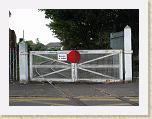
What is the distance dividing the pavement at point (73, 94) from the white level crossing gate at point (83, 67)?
1.68 feet

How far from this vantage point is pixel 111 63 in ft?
50.3

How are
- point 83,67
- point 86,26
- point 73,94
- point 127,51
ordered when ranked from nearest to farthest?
point 73,94, point 127,51, point 83,67, point 86,26

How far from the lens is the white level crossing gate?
49.7ft

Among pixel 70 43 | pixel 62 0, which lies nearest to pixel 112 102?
pixel 62 0

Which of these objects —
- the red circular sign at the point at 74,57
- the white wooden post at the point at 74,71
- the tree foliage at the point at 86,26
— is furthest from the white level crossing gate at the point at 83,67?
the tree foliage at the point at 86,26

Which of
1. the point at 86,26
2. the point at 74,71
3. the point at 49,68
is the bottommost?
the point at 74,71

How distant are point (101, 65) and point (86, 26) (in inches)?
173

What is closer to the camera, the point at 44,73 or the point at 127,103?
the point at 127,103

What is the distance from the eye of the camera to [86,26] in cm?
1934

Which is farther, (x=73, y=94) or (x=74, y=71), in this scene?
(x=74, y=71)

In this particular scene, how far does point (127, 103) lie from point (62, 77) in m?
4.85

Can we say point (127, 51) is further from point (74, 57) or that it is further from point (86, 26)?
point (86, 26)

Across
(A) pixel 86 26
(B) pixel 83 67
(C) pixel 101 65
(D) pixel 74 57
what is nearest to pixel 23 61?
(D) pixel 74 57

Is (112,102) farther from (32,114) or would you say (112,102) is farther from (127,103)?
(32,114)
